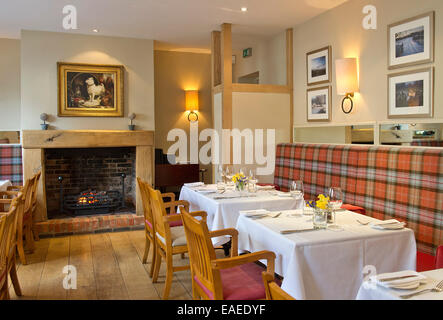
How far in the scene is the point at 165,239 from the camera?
3264 millimetres

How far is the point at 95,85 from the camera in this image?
6.20 meters

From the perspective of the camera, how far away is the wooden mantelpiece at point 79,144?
5762 mm

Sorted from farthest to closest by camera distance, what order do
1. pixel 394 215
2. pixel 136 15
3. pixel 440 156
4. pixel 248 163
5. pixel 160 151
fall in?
pixel 160 151
pixel 248 163
pixel 136 15
pixel 394 215
pixel 440 156

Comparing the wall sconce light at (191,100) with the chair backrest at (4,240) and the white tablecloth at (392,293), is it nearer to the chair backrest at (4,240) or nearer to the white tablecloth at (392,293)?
the chair backrest at (4,240)

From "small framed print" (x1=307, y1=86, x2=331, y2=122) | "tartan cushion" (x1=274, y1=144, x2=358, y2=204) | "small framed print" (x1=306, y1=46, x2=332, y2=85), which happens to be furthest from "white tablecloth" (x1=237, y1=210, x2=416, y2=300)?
"small framed print" (x1=306, y1=46, x2=332, y2=85)

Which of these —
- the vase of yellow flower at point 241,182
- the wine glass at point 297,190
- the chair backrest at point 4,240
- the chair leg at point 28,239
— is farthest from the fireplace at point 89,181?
the wine glass at point 297,190

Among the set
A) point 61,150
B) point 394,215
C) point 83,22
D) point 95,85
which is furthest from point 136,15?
point 394,215

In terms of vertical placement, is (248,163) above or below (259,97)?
below

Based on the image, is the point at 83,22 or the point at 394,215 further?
the point at 83,22

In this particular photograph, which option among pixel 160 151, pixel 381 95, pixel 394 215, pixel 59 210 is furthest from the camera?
pixel 160 151

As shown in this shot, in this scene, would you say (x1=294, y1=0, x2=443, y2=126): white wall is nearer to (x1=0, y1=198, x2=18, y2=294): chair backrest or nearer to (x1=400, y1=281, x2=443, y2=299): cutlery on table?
(x1=400, y1=281, x2=443, y2=299): cutlery on table

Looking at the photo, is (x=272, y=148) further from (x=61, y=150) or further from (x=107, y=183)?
(x=61, y=150)

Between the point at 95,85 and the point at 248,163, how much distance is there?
277 cm

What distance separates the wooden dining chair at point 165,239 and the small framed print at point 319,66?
303 cm
